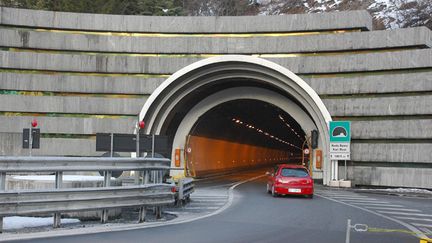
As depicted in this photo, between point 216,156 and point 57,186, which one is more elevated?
point 57,186

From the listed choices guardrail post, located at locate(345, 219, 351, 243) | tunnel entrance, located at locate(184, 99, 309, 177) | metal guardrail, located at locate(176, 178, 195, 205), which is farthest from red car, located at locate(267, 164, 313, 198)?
tunnel entrance, located at locate(184, 99, 309, 177)

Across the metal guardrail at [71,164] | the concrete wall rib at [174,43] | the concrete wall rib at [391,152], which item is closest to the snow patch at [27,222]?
the metal guardrail at [71,164]

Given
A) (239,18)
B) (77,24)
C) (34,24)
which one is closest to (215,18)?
(239,18)

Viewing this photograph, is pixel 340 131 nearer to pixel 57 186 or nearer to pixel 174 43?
pixel 174 43

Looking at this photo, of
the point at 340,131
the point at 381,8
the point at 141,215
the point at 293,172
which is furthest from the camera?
the point at 381,8

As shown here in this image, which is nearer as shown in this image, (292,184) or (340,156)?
(292,184)

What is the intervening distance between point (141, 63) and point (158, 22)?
2968 mm

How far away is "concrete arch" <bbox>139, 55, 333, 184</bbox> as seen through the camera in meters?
32.2

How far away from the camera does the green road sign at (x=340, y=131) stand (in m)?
30.8

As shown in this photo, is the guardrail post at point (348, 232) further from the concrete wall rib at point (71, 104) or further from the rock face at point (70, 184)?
the concrete wall rib at point (71, 104)

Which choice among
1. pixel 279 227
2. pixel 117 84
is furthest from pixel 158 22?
pixel 279 227

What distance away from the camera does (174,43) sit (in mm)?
34375

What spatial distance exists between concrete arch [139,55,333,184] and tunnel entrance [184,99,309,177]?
9.91 ft

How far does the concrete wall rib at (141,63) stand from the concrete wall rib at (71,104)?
191 centimetres
